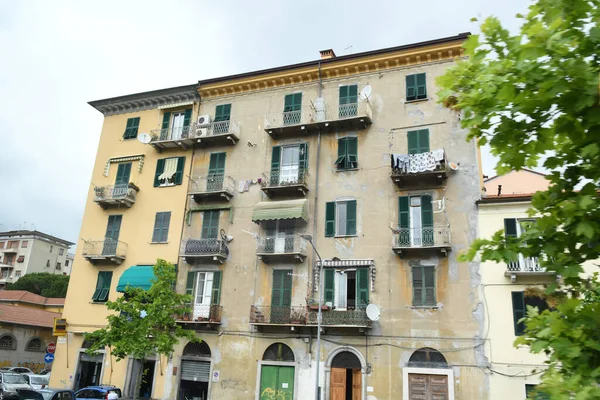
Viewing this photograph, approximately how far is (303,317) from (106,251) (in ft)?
45.5

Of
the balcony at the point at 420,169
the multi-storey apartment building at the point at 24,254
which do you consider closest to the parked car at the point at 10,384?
the balcony at the point at 420,169

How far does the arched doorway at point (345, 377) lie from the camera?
22.7m

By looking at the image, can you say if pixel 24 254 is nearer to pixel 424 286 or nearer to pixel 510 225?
pixel 424 286

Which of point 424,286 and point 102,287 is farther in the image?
point 102,287

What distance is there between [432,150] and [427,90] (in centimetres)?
355

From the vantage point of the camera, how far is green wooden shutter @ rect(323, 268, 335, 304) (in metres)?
24.3

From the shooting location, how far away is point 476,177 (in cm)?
2358

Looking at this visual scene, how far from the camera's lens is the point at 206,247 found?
27.1 meters

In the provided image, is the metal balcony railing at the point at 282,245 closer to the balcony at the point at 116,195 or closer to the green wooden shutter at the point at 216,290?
the green wooden shutter at the point at 216,290

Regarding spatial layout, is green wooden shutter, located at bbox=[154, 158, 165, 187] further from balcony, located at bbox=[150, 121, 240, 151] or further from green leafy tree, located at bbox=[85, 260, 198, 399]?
green leafy tree, located at bbox=[85, 260, 198, 399]

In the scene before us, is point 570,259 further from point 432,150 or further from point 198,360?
point 198,360

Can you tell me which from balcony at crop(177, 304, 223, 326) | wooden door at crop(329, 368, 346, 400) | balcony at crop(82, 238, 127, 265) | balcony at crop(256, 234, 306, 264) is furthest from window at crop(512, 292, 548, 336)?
balcony at crop(82, 238, 127, 265)

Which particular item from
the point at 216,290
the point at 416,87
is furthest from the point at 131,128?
the point at 416,87

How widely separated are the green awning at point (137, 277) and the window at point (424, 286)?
14.7 meters
